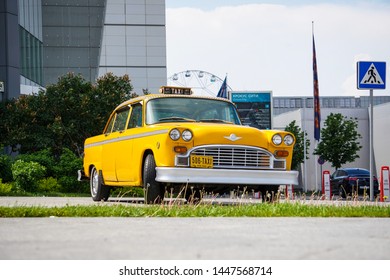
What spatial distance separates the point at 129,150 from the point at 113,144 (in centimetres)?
114

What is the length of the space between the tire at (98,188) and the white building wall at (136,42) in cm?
4028

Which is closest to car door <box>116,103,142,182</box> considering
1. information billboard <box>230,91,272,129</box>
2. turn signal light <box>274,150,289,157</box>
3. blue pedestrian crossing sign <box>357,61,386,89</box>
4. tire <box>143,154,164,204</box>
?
tire <box>143,154,164,204</box>

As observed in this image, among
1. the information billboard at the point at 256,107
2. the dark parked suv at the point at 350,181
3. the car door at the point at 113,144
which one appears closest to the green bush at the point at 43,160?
the car door at the point at 113,144

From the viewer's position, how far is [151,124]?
1277 centimetres

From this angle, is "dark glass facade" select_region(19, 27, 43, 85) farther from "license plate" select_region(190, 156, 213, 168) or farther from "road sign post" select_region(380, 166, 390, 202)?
"license plate" select_region(190, 156, 213, 168)

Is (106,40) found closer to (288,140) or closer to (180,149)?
(288,140)

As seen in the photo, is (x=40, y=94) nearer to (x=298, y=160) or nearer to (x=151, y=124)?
(x=151, y=124)

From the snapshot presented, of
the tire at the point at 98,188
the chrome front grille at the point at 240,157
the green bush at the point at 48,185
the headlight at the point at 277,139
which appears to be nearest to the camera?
the chrome front grille at the point at 240,157

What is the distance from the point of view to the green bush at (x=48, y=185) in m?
20.3

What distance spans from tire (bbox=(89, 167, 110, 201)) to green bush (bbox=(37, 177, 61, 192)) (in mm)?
5180

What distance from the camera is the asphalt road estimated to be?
15.9 feet

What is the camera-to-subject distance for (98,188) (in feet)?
48.9

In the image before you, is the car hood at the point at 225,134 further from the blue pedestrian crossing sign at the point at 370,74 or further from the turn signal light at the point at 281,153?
the blue pedestrian crossing sign at the point at 370,74

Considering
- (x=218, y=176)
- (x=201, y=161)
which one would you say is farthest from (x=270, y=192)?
(x=201, y=161)
